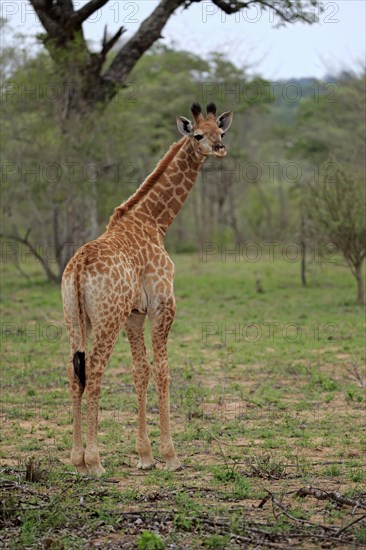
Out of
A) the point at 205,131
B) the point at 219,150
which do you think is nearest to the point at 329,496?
the point at 219,150

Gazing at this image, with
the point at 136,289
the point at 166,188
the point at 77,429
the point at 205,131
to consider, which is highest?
the point at 205,131

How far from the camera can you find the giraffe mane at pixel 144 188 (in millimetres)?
7241

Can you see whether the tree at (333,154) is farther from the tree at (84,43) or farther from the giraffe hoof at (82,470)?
the giraffe hoof at (82,470)

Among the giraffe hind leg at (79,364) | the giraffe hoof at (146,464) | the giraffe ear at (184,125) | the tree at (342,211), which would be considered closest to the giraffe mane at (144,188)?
the giraffe ear at (184,125)

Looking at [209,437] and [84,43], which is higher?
[84,43]

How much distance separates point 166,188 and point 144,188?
18cm

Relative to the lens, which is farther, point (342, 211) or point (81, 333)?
point (342, 211)

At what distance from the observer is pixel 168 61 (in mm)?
33688

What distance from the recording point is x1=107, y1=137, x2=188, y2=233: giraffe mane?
7241 millimetres

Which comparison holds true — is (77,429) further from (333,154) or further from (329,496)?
(333,154)

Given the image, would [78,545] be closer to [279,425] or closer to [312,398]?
[279,425]

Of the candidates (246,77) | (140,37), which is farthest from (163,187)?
(246,77)

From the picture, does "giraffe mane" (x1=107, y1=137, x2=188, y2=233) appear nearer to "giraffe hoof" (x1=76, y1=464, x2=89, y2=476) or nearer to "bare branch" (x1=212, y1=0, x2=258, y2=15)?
"giraffe hoof" (x1=76, y1=464, x2=89, y2=476)

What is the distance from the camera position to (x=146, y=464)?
22.1 ft
